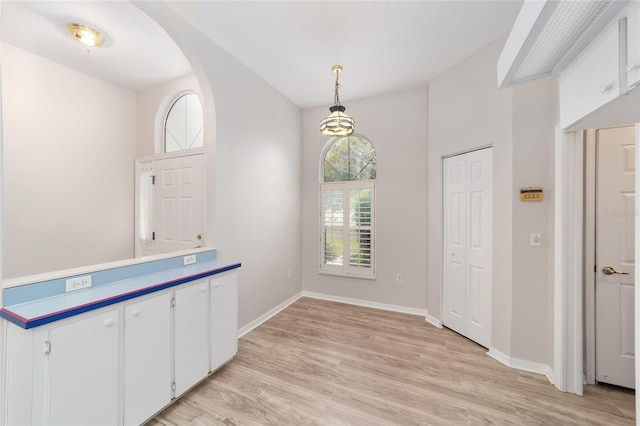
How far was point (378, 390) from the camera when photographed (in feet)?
6.38

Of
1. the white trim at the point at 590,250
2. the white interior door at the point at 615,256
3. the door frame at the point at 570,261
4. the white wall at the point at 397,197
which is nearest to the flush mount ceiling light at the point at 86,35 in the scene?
the white wall at the point at 397,197

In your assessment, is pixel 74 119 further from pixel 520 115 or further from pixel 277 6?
pixel 520 115

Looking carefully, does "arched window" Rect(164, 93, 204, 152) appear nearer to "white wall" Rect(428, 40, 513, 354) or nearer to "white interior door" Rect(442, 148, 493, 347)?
"white wall" Rect(428, 40, 513, 354)

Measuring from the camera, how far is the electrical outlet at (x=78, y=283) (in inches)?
58.4

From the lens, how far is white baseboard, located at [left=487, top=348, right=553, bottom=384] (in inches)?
82.5

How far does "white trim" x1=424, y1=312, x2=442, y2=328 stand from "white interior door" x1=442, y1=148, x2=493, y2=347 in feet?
0.23

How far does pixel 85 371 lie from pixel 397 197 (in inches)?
135

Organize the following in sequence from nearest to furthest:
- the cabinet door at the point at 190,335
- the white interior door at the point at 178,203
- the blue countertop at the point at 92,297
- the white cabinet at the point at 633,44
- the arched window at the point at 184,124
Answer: the white cabinet at the point at 633,44
the blue countertop at the point at 92,297
the cabinet door at the point at 190,335
the white interior door at the point at 178,203
the arched window at the point at 184,124

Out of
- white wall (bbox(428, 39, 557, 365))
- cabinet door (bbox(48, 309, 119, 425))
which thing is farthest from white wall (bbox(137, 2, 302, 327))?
white wall (bbox(428, 39, 557, 365))

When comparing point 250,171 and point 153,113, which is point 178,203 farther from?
point 153,113

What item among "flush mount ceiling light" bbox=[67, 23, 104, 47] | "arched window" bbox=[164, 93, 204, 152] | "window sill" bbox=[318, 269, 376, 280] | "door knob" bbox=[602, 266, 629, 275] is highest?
"flush mount ceiling light" bbox=[67, 23, 104, 47]

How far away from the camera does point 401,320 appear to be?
10.5 ft

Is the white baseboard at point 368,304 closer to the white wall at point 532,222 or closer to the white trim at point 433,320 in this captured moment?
the white trim at point 433,320

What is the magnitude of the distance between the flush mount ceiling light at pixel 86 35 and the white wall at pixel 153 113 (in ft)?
2.76
